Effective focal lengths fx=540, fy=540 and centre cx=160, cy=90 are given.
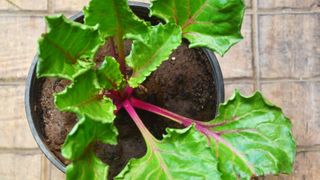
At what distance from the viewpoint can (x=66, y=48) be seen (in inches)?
28.3

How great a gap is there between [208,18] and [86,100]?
221mm

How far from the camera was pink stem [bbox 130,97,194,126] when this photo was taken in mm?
835

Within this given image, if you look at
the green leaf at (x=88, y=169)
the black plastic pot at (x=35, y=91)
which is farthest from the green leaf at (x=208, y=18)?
the green leaf at (x=88, y=169)

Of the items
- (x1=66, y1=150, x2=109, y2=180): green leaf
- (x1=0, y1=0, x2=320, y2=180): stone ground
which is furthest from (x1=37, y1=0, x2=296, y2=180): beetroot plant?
(x1=0, y1=0, x2=320, y2=180): stone ground

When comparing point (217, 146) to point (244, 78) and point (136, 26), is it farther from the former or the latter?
point (244, 78)

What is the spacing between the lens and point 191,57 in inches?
37.9

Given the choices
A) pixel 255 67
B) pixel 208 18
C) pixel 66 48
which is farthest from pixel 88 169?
pixel 255 67

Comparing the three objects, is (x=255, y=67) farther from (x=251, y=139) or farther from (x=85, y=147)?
(x=85, y=147)

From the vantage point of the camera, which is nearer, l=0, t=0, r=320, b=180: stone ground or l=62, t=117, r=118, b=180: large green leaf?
l=62, t=117, r=118, b=180: large green leaf

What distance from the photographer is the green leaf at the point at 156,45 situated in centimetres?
75

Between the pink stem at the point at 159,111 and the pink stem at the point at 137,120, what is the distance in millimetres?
13

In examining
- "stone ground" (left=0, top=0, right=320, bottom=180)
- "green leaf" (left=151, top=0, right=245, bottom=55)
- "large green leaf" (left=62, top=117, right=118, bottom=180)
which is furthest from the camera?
"stone ground" (left=0, top=0, right=320, bottom=180)

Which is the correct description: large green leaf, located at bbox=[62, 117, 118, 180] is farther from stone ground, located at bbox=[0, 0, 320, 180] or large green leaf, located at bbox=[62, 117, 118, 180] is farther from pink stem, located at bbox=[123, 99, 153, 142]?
stone ground, located at bbox=[0, 0, 320, 180]

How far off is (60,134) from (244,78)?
1.46 feet
